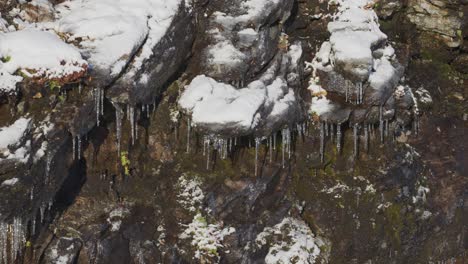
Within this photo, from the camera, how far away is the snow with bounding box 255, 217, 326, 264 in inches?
463

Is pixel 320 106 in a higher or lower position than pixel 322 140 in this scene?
higher

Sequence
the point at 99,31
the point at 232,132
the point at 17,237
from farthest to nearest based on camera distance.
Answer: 1. the point at 232,132
2. the point at 17,237
3. the point at 99,31

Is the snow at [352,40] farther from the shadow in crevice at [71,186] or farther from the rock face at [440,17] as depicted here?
the shadow in crevice at [71,186]

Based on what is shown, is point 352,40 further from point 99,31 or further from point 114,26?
point 99,31

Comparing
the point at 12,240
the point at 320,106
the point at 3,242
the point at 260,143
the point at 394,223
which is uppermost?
the point at 320,106

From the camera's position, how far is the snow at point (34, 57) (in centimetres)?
712

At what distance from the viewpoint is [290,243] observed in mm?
11914

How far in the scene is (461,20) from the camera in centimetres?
1229

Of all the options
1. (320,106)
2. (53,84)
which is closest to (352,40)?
(320,106)

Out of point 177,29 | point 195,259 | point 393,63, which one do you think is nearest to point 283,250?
point 195,259

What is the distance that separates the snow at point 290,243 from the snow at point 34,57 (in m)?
6.96

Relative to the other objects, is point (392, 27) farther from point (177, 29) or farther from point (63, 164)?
point (63, 164)

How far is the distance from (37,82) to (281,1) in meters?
5.90

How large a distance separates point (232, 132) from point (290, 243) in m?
4.36
